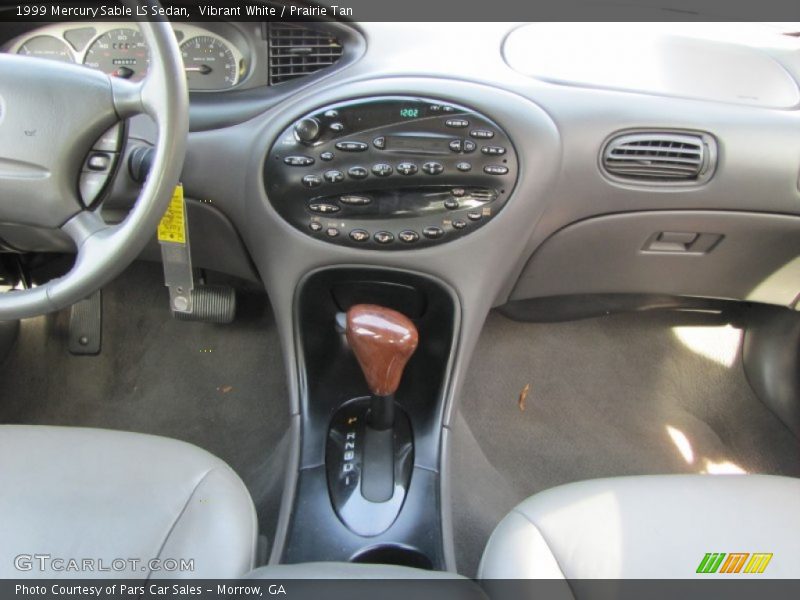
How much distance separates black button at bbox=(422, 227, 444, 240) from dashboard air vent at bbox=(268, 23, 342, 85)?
13.8 inches

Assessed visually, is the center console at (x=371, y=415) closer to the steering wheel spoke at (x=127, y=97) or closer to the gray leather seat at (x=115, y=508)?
the gray leather seat at (x=115, y=508)

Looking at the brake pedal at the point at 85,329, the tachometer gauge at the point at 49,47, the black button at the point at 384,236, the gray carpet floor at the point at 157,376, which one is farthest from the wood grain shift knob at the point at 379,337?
the brake pedal at the point at 85,329

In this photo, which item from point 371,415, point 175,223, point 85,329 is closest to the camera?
point 175,223

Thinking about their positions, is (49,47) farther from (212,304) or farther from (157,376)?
(157,376)

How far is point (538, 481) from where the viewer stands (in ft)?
4.84

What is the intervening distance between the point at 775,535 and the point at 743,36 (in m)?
0.99

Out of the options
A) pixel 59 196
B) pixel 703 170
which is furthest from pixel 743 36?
pixel 59 196

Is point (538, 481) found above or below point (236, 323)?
below

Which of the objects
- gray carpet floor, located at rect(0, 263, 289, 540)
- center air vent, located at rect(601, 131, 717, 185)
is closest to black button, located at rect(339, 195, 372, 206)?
center air vent, located at rect(601, 131, 717, 185)

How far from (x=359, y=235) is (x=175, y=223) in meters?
0.31

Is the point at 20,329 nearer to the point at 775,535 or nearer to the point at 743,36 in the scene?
the point at 775,535

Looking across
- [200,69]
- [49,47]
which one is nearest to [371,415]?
[200,69]

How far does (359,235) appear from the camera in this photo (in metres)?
1.13

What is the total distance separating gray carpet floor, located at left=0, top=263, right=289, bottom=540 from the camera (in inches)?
61.6
